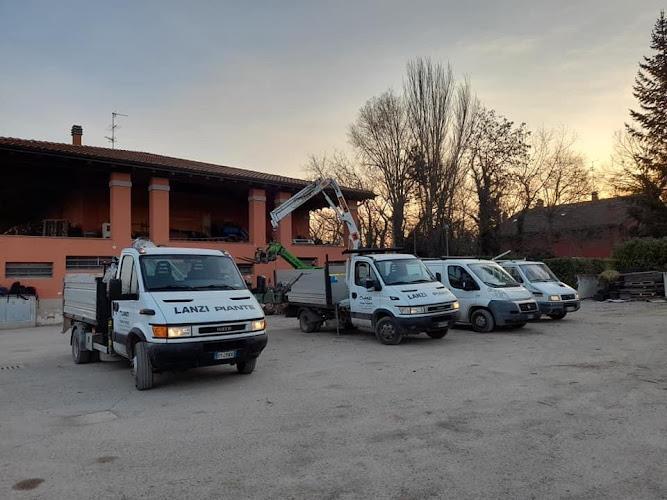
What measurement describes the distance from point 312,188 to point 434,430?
55.1 ft

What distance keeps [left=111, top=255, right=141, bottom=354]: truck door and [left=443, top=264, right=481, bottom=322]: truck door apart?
908cm

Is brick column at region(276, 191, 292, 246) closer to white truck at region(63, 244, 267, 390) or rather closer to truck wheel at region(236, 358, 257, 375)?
white truck at region(63, 244, 267, 390)

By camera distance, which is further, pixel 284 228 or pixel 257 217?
pixel 284 228

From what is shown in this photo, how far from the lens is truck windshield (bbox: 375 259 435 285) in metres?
12.5

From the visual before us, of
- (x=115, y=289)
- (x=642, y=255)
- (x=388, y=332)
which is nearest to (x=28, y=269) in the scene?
(x=115, y=289)

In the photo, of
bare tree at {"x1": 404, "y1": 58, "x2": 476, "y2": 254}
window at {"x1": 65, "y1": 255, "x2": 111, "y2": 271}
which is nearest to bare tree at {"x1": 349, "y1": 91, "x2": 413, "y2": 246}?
bare tree at {"x1": 404, "y1": 58, "x2": 476, "y2": 254}

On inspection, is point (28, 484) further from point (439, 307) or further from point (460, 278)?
point (460, 278)

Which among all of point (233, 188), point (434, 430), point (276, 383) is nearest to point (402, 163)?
point (233, 188)

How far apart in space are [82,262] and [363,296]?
14715mm

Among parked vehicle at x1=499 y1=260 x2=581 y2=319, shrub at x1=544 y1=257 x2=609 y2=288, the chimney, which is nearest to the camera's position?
parked vehicle at x1=499 y1=260 x2=581 y2=319

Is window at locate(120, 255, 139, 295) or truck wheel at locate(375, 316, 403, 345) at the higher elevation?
window at locate(120, 255, 139, 295)

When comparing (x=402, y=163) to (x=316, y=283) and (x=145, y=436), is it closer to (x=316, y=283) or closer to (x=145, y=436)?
(x=316, y=283)

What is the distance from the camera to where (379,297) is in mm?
12359

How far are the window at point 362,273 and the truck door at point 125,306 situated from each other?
5910mm
